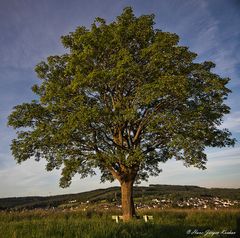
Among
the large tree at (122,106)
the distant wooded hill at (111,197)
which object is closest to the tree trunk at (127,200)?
the large tree at (122,106)

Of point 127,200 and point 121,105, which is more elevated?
point 121,105

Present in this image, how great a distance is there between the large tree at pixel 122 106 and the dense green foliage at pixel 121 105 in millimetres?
73

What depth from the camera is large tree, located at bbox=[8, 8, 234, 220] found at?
23.3m

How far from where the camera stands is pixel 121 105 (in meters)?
25.1

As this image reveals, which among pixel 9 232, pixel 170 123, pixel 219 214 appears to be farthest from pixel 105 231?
pixel 219 214

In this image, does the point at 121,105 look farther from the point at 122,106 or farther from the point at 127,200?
the point at 127,200

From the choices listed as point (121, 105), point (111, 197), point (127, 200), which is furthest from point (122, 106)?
point (111, 197)

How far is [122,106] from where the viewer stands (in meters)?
24.9

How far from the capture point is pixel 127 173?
82.5 feet

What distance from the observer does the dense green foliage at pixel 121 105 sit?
2327 cm

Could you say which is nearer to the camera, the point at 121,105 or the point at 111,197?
the point at 121,105

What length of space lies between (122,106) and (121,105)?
0.18 m

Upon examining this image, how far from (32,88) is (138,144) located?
10.0 metres

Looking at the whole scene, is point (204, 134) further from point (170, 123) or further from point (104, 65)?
point (104, 65)
